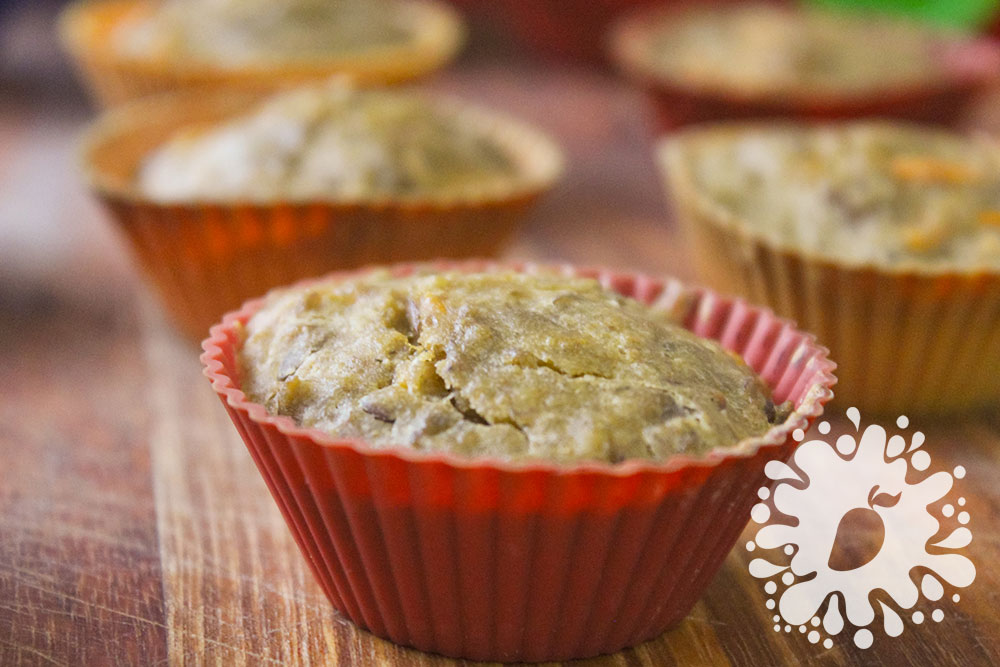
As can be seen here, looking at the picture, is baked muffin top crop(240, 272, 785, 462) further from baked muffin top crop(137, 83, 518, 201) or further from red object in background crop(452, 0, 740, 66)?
red object in background crop(452, 0, 740, 66)

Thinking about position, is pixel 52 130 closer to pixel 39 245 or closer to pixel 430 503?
pixel 39 245

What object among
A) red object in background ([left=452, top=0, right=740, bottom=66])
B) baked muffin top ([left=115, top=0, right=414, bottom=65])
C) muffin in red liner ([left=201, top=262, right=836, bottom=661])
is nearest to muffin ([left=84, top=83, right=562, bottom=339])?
baked muffin top ([left=115, top=0, right=414, bottom=65])

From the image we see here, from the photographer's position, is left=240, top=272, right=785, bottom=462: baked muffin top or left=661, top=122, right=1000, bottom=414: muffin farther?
left=661, top=122, right=1000, bottom=414: muffin

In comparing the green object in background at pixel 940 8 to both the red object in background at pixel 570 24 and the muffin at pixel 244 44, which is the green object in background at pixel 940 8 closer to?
the red object in background at pixel 570 24

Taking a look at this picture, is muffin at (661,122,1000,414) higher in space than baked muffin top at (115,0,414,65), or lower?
lower

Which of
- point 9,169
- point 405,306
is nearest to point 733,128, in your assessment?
point 405,306

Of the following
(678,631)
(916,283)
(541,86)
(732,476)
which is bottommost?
(541,86)
